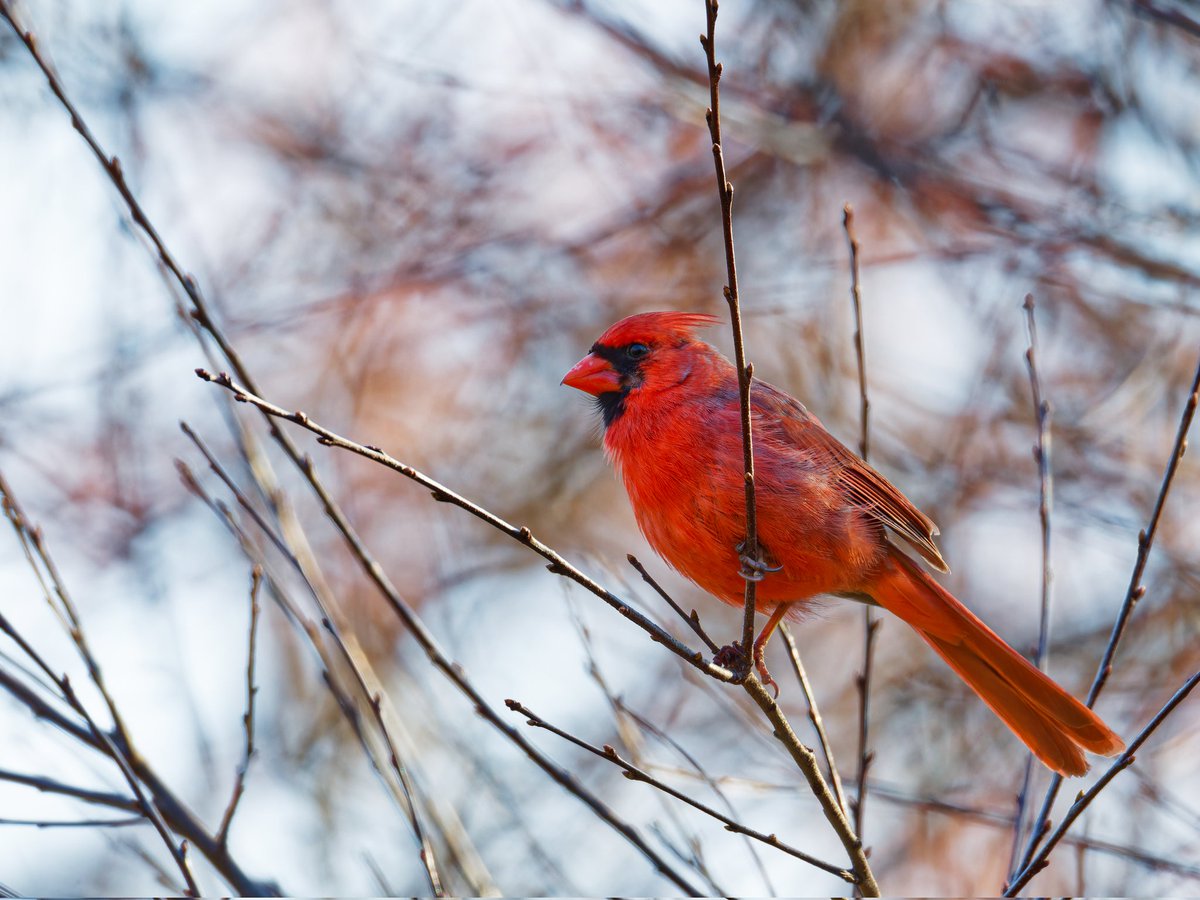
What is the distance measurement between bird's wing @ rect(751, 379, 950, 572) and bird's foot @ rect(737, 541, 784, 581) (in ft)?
1.27

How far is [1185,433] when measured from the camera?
225 centimetres

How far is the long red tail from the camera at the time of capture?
2895 mm

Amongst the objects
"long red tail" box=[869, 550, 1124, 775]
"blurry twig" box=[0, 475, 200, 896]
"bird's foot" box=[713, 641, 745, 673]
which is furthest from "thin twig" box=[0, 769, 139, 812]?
"long red tail" box=[869, 550, 1124, 775]

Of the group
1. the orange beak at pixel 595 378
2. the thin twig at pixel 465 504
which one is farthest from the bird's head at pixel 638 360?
the thin twig at pixel 465 504

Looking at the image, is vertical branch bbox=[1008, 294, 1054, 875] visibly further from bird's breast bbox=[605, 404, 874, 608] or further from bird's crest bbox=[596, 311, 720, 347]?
bird's crest bbox=[596, 311, 720, 347]

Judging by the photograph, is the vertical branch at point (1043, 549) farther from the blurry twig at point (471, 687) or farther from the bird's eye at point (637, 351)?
the bird's eye at point (637, 351)

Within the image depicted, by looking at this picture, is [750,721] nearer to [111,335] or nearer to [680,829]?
[680,829]

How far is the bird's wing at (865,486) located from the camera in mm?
3266

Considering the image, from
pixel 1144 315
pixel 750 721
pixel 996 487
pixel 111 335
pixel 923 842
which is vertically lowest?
pixel 750 721

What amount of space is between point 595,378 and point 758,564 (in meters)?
0.90

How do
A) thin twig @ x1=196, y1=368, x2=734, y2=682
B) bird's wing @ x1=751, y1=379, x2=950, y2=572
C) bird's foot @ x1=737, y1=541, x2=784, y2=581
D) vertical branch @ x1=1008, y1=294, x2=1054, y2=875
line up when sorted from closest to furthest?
thin twig @ x1=196, y1=368, x2=734, y2=682 < bird's foot @ x1=737, y1=541, x2=784, y2=581 < vertical branch @ x1=1008, y1=294, x2=1054, y2=875 < bird's wing @ x1=751, y1=379, x2=950, y2=572

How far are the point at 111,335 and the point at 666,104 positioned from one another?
252 cm

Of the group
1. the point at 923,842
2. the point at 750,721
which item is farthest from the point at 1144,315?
the point at 750,721

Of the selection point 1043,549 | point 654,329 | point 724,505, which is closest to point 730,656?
point 724,505
